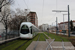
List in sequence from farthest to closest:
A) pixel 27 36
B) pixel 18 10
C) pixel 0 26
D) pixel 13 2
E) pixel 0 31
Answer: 1. pixel 0 26
2. pixel 18 10
3. pixel 0 31
4. pixel 27 36
5. pixel 13 2

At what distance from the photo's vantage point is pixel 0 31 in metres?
22.6

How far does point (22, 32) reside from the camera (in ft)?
70.1

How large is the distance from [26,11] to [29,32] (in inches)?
687

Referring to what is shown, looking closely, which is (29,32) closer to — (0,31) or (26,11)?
(0,31)

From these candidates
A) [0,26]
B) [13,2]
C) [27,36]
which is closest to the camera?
[13,2]

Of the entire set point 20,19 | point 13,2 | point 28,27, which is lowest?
point 28,27

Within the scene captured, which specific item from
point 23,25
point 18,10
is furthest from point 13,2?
point 18,10

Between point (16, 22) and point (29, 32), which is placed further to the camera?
point (16, 22)

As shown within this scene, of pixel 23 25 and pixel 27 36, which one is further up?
pixel 23 25

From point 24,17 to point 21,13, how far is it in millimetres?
1728

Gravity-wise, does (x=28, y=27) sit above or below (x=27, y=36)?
above

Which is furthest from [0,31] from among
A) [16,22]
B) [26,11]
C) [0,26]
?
[0,26]

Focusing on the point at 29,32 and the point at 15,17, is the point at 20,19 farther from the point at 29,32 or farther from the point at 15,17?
the point at 29,32

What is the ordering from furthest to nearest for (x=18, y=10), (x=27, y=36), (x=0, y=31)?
(x=18, y=10) → (x=0, y=31) → (x=27, y=36)
